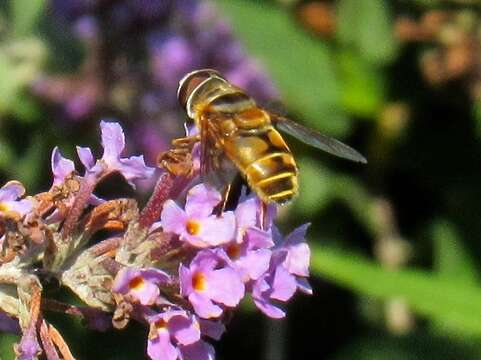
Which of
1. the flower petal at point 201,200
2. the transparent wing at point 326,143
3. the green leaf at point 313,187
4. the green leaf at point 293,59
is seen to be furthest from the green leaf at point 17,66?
the flower petal at point 201,200

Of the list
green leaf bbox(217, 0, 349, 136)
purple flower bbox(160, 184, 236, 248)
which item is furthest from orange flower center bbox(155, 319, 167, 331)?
green leaf bbox(217, 0, 349, 136)

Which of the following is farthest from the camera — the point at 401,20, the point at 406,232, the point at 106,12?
the point at 406,232

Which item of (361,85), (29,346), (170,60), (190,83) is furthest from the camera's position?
(361,85)

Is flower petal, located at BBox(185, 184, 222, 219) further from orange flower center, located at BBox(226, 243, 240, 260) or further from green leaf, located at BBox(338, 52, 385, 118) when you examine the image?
green leaf, located at BBox(338, 52, 385, 118)

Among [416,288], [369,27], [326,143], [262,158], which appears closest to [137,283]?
[262,158]

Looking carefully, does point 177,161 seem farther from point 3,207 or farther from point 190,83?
point 190,83

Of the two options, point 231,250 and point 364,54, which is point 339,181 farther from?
point 231,250

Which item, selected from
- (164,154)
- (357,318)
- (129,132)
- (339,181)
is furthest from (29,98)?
(164,154)
